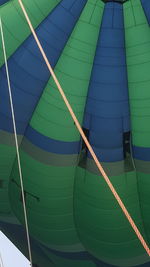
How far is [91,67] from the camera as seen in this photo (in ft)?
25.4

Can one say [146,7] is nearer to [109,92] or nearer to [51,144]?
[109,92]

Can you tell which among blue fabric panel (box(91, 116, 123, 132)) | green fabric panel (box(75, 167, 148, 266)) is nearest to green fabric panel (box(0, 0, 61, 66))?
blue fabric panel (box(91, 116, 123, 132))

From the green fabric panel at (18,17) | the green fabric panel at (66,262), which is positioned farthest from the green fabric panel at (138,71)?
the green fabric panel at (66,262)

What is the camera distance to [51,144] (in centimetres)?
812

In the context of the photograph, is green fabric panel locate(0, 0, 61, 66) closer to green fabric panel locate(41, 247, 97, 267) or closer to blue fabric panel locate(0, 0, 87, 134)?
blue fabric panel locate(0, 0, 87, 134)

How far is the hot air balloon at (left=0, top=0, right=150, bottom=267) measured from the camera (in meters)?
7.59

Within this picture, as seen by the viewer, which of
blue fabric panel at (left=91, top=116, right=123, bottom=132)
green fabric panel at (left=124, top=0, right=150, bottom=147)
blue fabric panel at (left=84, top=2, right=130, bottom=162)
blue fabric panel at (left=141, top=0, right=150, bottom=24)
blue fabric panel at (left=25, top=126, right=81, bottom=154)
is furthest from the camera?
blue fabric panel at (left=25, top=126, right=81, bottom=154)

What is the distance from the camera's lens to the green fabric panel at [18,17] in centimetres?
754

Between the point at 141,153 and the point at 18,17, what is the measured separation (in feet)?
10.3

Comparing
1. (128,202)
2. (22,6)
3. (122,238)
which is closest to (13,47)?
(22,6)

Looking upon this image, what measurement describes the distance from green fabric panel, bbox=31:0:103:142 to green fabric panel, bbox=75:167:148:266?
0.92 metres

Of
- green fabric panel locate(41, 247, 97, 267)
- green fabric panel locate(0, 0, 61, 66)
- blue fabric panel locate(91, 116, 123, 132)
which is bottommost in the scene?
green fabric panel locate(41, 247, 97, 267)

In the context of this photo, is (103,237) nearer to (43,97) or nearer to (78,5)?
(43,97)

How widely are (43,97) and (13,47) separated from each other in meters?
0.99
